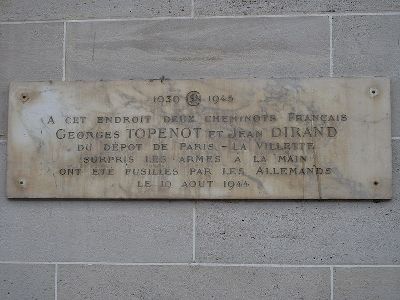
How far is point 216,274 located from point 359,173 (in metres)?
1.01

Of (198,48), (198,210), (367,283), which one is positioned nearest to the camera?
(367,283)

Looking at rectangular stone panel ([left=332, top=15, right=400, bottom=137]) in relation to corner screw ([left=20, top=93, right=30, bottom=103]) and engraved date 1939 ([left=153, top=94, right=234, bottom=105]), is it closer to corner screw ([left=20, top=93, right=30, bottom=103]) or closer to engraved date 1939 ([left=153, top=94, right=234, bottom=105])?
engraved date 1939 ([left=153, top=94, right=234, bottom=105])

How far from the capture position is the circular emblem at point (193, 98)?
10.2 ft

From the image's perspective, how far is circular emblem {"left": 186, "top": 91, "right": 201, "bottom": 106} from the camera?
311 centimetres

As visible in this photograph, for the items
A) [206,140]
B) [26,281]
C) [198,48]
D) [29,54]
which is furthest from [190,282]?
[29,54]

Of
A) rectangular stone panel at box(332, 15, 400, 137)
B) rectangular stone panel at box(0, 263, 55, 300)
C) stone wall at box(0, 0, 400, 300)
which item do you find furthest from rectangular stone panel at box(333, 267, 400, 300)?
rectangular stone panel at box(0, 263, 55, 300)

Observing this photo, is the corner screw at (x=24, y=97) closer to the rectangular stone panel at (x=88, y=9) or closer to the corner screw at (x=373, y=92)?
the rectangular stone panel at (x=88, y=9)

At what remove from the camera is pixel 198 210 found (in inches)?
122

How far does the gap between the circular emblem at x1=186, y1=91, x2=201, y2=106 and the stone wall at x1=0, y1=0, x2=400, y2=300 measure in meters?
0.13

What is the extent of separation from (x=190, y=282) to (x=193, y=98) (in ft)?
3.54

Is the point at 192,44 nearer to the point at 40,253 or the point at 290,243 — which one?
the point at 290,243

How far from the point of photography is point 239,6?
3.22 metres

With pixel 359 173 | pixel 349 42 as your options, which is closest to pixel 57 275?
pixel 359 173

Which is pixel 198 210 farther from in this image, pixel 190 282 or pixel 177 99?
pixel 177 99
